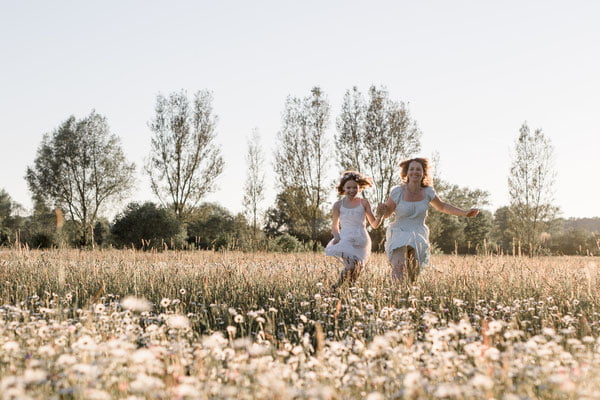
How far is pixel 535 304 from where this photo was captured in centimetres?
608

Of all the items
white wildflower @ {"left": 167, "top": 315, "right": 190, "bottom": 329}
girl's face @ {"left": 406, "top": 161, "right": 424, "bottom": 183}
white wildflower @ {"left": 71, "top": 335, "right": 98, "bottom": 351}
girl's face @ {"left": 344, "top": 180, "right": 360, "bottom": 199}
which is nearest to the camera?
white wildflower @ {"left": 71, "top": 335, "right": 98, "bottom": 351}

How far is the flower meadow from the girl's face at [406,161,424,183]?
1436 mm

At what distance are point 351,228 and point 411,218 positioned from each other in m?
0.88

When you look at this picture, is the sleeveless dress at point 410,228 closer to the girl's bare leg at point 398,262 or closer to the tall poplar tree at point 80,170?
the girl's bare leg at point 398,262

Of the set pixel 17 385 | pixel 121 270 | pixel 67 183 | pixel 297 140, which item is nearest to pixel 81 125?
pixel 67 183

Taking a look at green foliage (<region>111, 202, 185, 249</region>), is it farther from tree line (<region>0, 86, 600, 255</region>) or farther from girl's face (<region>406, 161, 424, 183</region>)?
girl's face (<region>406, 161, 424, 183</region>)

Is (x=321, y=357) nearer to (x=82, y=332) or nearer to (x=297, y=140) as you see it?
(x=82, y=332)

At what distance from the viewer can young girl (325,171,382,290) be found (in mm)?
7520

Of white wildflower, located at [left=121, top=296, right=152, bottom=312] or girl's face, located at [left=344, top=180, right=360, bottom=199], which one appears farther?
girl's face, located at [left=344, top=180, right=360, bottom=199]

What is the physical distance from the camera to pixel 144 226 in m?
24.0

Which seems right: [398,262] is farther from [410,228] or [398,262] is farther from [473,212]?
[473,212]

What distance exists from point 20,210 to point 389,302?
59832 mm

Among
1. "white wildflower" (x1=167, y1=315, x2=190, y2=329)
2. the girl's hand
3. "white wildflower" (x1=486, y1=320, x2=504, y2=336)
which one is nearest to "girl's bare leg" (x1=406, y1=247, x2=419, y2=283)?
the girl's hand

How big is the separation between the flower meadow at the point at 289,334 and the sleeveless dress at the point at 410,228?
1.48 ft
